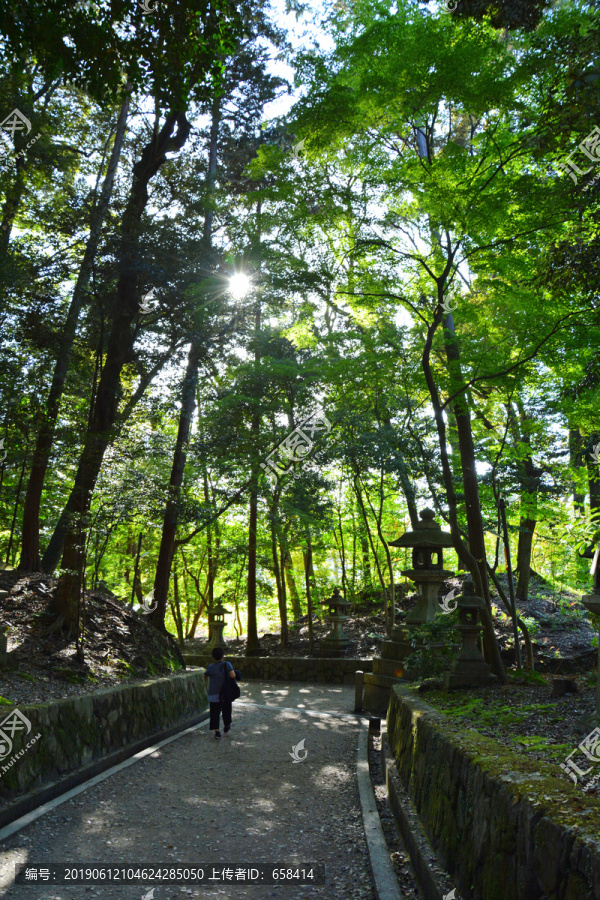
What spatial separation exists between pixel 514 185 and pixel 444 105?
71.9 inches

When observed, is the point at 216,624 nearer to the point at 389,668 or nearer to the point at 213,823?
the point at 389,668

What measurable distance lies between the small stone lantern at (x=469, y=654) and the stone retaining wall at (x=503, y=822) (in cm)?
336

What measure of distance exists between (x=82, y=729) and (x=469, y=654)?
4.84 m

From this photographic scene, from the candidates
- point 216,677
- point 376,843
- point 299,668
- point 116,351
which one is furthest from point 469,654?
point 299,668

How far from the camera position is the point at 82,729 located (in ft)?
21.1

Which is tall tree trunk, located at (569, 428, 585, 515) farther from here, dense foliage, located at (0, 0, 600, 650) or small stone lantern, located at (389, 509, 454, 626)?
small stone lantern, located at (389, 509, 454, 626)

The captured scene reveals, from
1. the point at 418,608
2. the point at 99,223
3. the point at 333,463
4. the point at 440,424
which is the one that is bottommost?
the point at 418,608

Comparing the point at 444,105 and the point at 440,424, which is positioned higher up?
the point at 444,105

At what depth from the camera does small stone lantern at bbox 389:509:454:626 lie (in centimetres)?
1228

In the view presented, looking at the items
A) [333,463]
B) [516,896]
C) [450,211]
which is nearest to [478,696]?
[516,896]

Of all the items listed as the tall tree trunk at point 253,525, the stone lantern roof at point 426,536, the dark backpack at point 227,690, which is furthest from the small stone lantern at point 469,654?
the tall tree trunk at point 253,525

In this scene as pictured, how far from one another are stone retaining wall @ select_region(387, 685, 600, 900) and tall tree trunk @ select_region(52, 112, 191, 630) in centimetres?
682

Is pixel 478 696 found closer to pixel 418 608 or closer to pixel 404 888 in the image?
→ pixel 404 888

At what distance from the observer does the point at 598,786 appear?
312cm
